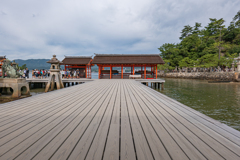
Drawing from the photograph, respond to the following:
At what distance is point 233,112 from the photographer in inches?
285

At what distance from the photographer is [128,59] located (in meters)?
19.9

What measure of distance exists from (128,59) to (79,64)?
29.4 ft

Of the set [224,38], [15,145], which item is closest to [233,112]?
[15,145]

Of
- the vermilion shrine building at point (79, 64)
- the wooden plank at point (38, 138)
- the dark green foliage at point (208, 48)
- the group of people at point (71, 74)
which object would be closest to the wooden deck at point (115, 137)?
the wooden plank at point (38, 138)

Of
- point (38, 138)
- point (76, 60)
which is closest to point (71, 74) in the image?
point (76, 60)

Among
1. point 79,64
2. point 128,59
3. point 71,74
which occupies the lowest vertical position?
point 71,74

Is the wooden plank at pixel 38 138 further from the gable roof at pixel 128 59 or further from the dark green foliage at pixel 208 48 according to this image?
the dark green foliage at pixel 208 48

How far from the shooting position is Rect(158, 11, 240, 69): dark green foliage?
1252 inches

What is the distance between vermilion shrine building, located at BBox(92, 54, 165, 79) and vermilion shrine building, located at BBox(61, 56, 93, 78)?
2.85 m

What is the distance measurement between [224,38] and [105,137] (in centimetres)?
5520

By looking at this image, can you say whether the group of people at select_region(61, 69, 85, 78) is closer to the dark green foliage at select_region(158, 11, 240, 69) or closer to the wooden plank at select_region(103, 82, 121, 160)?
the wooden plank at select_region(103, 82, 121, 160)

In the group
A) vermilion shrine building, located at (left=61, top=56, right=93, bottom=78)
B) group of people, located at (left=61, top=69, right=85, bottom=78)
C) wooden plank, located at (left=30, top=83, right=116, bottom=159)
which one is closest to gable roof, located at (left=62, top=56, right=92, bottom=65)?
vermilion shrine building, located at (left=61, top=56, right=93, bottom=78)

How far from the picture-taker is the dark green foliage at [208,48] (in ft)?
104

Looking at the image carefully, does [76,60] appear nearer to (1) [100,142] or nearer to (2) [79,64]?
Result: (2) [79,64]
